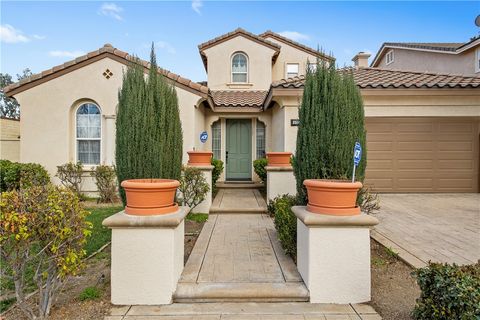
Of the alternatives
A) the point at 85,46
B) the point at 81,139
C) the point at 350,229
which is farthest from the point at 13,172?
the point at 350,229

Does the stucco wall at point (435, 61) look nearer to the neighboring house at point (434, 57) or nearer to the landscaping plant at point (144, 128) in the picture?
the neighboring house at point (434, 57)

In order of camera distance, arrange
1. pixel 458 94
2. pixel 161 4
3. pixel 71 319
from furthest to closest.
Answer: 1. pixel 458 94
2. pixel 161 4
3. pixel 71 319

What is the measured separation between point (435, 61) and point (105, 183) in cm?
1677

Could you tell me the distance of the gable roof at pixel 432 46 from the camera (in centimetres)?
1259

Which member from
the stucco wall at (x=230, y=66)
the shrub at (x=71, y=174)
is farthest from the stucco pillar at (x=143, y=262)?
the stucco wall at (x=230, y=66)

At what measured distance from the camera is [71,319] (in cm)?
294

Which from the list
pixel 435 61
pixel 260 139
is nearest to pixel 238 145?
pixel 260 139

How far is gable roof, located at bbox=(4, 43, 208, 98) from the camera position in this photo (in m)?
9.27

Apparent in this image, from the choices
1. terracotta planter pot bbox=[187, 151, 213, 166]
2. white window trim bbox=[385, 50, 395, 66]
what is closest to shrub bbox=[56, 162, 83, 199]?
terracotta planter pot bbox=[187, 151, 213, 166]

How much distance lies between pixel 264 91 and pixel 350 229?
1111 centimetres

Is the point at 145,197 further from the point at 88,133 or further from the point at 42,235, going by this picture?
the point at 88,133

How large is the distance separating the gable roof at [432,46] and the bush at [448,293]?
1362 centimetres

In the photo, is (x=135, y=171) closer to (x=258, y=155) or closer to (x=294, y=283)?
(x=294, y=283)

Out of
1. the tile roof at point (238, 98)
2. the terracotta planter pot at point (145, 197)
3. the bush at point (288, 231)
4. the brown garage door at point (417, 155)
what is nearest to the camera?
the terracotta planter pot at point (145, 197)
